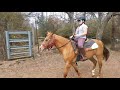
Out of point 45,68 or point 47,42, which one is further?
point 45,68

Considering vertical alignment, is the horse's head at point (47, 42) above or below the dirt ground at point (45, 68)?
above

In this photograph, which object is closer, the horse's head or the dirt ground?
the horse's head

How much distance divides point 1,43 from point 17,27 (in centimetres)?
201

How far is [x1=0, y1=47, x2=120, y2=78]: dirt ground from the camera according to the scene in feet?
26.8

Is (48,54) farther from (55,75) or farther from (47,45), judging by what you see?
(47,45)

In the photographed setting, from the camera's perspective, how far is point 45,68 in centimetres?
929

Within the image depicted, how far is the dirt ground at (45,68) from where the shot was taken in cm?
817

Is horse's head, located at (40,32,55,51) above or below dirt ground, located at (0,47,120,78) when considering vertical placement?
above

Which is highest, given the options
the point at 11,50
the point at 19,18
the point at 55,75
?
the point at 19,18

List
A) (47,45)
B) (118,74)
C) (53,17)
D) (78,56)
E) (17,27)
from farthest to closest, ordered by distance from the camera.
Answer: (53,17), (17,27), (118,74), (78,56), (47,45)

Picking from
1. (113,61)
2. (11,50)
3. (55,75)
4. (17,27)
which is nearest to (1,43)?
(11,50)

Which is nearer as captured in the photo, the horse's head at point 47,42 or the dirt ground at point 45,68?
the horse's head at point 47,42

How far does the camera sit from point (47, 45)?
680cm

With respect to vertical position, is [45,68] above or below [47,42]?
below
